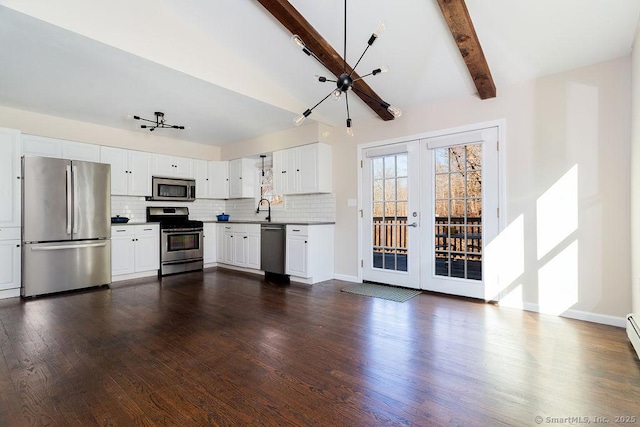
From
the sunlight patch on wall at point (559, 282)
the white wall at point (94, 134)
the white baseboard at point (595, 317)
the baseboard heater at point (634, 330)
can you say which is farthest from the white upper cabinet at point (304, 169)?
the baseboard heater at point (634, 330)

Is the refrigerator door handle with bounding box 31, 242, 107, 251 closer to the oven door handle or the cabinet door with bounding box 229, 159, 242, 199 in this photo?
the oven door handle

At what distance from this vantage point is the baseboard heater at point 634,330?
2309 millimetres

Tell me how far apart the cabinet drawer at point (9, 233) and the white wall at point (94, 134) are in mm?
1411

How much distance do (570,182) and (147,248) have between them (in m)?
5.84

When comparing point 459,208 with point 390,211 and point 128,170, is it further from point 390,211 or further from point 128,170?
point 128,170

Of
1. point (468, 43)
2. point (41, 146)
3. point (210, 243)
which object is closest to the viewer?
point (468, 43)

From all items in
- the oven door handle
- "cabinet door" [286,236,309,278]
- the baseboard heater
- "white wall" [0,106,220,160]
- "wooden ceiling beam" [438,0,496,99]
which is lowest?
the baseboard heater

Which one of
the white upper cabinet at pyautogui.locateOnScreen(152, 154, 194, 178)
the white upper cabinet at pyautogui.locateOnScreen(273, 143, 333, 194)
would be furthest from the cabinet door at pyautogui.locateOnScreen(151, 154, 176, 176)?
the white upper cabinet at pyautogui.locateOnScreen(273, 143, 333, 194)

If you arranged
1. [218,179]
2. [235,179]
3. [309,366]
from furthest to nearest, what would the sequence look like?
[218,179]
[235,179]
[309,366]

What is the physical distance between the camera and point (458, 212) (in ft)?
13.1

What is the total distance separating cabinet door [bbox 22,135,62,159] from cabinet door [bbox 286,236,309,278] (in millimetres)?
3576

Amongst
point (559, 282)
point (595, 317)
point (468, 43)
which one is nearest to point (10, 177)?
point (468, 43)

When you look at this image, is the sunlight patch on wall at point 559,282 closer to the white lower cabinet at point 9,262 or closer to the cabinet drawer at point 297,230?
the cabinet drawer at point 297,230

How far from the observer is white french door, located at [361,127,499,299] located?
12.5 ft
